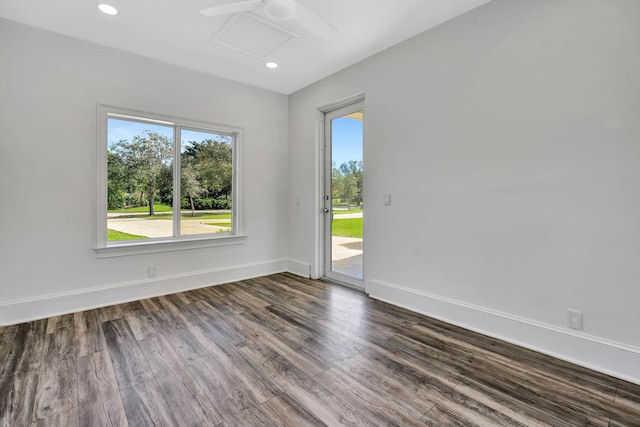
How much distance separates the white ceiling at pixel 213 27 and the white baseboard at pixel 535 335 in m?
2.62

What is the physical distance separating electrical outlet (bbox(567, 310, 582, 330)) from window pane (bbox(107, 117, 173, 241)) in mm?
4073

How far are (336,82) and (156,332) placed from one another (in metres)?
3.47

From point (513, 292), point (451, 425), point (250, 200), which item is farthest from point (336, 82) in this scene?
point (451, 425)

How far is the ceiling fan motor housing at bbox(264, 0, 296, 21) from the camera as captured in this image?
2037mm

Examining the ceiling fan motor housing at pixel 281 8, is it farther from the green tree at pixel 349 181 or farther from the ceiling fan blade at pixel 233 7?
the green tree at pixel 349 181

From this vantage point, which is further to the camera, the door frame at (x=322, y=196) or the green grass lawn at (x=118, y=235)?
the door frame at (x=322, y=196)

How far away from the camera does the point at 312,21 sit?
91.2 inches

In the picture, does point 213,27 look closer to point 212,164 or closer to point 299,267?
point 212,164

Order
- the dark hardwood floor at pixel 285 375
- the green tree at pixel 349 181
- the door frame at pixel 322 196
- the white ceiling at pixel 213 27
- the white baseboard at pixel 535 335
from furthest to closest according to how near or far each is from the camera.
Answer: the door frame at pixel 322 196 < the green tree at pixel 349 181 < the white ceiling at pixel 213 27 < the white baseboard at pixel 535 335 < the dark hardwood floor at pixel 285 375

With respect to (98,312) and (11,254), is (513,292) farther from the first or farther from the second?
(11,254)

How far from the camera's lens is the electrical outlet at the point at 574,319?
2.09 m

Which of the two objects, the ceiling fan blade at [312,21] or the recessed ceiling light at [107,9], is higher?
the recessed ceiling light at [107,9]

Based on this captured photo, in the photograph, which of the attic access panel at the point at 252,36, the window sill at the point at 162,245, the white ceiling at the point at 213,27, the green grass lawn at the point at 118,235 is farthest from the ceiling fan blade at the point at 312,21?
the green grass lawn at the point at 118,235

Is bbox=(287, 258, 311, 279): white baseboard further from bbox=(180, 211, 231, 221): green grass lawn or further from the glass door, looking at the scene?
bbox=(180, 211, 231, 221): green grass lawn
